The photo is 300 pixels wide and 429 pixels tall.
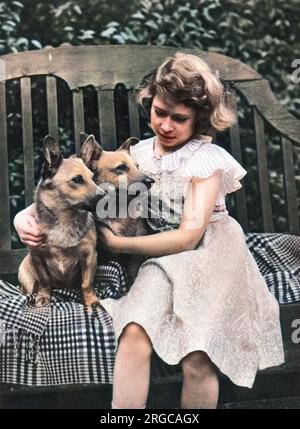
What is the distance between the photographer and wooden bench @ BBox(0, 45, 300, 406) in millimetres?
2779

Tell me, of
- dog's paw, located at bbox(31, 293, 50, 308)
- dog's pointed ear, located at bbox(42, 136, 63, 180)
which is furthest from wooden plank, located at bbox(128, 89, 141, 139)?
dog's paw, located at bbox(31, 293, 50, 308)

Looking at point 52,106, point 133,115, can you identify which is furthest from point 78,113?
point 133,115

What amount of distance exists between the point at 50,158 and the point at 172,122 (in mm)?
498

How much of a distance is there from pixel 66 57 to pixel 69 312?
3.48 feet

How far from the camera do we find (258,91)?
9.61 feet

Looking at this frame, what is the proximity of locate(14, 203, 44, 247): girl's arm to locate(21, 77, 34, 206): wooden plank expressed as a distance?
0.05 metres

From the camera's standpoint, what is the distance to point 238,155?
2867mm

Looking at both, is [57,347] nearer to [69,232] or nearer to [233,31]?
[69,232]

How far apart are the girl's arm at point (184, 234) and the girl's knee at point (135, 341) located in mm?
311

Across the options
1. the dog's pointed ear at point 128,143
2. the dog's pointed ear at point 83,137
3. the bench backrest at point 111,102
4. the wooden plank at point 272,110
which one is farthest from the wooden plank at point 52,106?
the wooden plank at point 272,110

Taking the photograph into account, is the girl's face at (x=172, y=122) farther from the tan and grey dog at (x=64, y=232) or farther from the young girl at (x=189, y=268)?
the tan and grey dog at (x=64, y=232)

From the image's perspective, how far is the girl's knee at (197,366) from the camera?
2508 millimetres

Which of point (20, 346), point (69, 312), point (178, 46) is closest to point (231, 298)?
point (69, 312)
